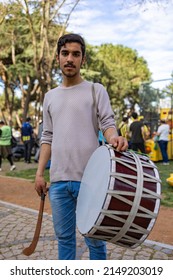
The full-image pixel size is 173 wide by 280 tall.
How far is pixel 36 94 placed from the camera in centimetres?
2989

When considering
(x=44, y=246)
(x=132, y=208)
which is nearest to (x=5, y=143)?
(x=44, y=246)

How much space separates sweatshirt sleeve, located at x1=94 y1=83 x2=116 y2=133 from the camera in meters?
2.43

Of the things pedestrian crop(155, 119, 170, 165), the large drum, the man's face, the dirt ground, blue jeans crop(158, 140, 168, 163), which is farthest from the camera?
blue jeans crop(158, 140, 168, 163)

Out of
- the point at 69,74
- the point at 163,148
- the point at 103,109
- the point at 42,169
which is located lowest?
the point at 163,148

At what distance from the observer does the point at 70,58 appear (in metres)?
2.41

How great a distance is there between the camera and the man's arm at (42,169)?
2.60 m

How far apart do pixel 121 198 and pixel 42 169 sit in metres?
0.78

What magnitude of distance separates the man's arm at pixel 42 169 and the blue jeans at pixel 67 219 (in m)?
0.07

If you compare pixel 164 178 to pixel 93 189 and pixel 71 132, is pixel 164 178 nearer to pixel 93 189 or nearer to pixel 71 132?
pixel 71 132

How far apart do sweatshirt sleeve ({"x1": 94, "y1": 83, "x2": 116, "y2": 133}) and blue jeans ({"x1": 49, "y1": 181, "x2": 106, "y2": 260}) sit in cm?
47

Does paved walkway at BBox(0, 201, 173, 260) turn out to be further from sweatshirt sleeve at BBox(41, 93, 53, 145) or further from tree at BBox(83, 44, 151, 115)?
tree at BBox(83, 44, 151, 115)

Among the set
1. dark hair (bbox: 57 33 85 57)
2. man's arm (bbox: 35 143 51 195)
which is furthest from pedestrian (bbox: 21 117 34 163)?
dark hair (bbox: 57 33 85 57)

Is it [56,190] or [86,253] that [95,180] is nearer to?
[56,190]
